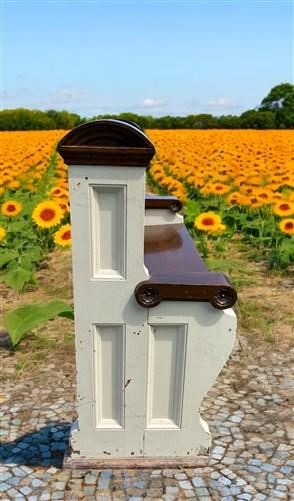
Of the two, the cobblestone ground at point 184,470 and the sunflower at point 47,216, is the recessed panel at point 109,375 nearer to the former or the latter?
the cobblestone ground at point 184,470

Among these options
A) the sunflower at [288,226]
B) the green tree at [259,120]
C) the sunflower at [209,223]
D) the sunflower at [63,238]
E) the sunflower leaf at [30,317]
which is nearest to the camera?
the sunflower leaf at [30,317]

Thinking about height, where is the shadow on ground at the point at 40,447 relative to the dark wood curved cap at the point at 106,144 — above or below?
below

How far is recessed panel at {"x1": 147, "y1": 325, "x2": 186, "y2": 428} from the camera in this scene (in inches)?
78.1

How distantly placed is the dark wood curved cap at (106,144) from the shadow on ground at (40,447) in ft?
4.26

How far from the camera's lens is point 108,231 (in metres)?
1.84

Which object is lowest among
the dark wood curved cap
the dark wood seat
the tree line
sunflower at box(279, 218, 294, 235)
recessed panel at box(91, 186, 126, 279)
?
the tree line

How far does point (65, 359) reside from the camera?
122 inches

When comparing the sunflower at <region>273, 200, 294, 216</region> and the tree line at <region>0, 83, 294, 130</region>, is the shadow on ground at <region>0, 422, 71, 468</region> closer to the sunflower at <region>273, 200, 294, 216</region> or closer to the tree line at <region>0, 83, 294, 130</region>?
the sunflower at <region>273, 200, 294, 216</region>

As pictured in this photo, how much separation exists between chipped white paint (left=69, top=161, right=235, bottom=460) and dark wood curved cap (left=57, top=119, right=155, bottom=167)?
0.04 meters

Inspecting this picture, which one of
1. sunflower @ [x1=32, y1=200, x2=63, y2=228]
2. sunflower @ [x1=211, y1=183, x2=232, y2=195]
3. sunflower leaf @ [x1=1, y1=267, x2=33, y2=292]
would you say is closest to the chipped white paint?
sunflower leaf @ [x1=1, y1=267, x2=33, y2=292]

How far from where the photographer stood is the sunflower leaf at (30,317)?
114 inches

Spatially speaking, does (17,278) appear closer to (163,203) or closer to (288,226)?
(163,203)

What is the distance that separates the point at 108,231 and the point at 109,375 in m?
0.60

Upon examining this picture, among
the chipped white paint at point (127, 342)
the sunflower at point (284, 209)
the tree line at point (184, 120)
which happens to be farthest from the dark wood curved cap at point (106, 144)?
the tree line at point (184, 120)
